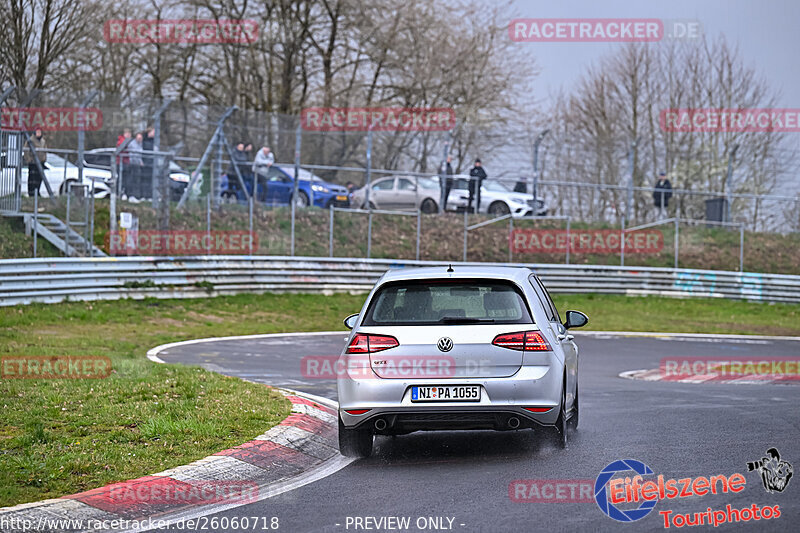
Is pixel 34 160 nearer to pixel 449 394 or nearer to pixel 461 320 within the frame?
pixel 461 320

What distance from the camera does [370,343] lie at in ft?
26.4

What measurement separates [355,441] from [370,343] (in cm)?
79

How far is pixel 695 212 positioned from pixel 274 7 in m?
16.8

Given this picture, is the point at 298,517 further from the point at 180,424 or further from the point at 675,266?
the point at 675,266

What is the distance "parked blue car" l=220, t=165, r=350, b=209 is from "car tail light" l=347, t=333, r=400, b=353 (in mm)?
20155

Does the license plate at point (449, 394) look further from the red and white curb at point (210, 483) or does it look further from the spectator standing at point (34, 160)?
the spectator standing at point (34, 160)

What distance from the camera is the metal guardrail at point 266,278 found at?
21.3 metres

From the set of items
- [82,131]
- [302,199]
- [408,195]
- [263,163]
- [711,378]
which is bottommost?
[711,378]

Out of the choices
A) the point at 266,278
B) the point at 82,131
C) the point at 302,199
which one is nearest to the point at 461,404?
the point at 82,131

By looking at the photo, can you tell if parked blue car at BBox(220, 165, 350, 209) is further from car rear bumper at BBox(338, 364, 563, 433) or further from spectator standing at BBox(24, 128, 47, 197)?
car rear bumper at BBox(338, 364, 563, 433)

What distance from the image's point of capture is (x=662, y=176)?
34.3 meters

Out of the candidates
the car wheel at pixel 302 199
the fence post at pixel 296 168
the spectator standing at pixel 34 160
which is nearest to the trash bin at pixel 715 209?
the car wheel at pixel 302 199

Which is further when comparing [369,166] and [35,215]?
[369,166]

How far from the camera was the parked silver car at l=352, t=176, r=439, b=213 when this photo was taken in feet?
104
